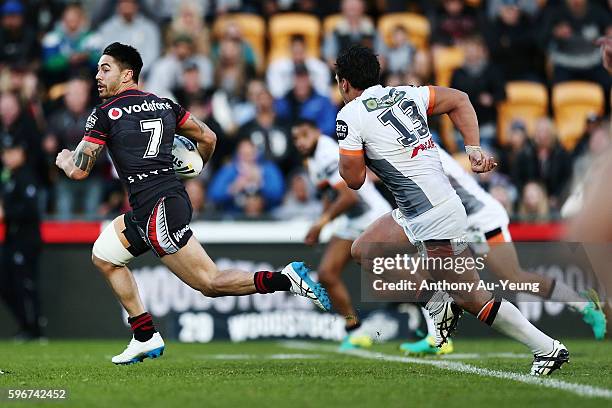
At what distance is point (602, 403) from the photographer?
250 inches

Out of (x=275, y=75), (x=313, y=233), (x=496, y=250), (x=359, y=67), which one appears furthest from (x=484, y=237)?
(x=275, y=75)

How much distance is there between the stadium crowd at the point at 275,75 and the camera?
15.7m

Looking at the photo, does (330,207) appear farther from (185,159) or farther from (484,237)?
(185,159)

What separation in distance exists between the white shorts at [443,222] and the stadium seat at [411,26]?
10544 mm

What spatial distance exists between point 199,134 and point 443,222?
2.24m

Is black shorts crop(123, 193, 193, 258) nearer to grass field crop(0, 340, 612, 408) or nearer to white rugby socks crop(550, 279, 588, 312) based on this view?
grass field crop(0, 340, 612, 408)

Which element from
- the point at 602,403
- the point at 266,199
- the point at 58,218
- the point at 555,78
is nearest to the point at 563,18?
the point at 555,78

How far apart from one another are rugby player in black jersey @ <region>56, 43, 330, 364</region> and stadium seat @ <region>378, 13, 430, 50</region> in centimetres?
1003

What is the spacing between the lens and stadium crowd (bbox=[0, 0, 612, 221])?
51.6 ft

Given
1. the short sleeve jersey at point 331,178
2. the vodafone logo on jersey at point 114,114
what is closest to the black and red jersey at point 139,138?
the vodafone logo on jersey at point 114,114

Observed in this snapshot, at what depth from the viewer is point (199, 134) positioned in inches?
366

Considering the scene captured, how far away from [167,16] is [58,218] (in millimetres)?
5489

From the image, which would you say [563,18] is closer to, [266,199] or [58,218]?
[266,199]

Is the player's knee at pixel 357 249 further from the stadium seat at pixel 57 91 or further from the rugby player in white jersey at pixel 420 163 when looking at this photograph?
the stadium seat at pixel 57 91
